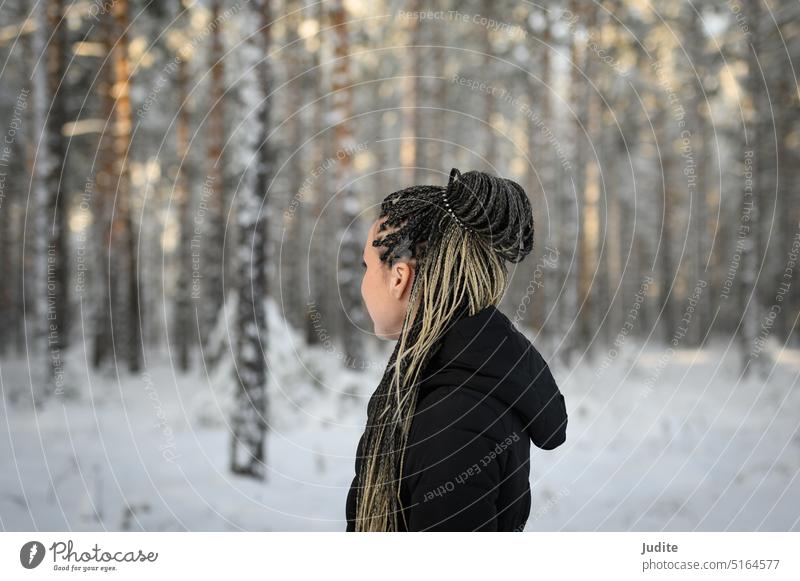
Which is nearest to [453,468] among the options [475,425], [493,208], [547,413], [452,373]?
[475,425]

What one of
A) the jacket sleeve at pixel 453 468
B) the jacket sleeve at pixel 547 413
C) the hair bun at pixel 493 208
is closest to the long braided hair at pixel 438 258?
the hair bun at pixel 493 208

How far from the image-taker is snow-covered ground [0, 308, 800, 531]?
5.18m

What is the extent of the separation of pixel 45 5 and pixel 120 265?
223 inches

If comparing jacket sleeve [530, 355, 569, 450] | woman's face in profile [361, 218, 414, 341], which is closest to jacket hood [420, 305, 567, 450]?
jacket sleeve [530, 355, 569, 450]

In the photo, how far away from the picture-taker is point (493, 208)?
5.59 feet

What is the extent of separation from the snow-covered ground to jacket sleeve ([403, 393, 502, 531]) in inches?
146

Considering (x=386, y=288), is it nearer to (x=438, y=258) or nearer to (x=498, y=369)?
(x=438, y=258)

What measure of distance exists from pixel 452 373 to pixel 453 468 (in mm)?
249

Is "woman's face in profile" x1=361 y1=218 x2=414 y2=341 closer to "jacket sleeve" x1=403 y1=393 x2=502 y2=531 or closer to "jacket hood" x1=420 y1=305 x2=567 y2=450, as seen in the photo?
"jacket hood" x1=420 y1=305 x2=567 y2=450

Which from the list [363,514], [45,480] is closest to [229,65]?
[45,480]

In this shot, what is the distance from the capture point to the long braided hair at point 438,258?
67.6 inches

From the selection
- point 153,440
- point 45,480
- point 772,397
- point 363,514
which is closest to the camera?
point 363,514

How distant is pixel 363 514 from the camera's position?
189cm
